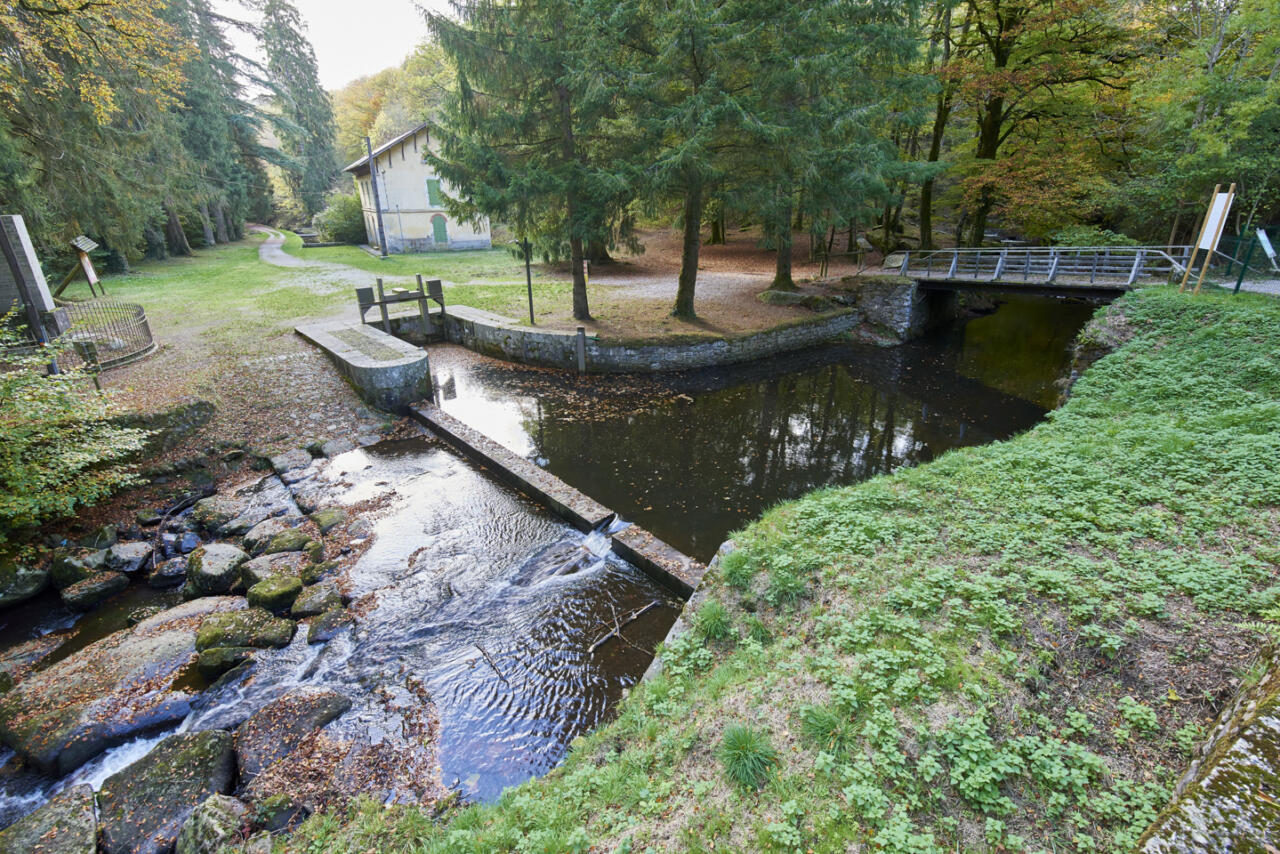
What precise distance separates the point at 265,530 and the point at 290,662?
251cm

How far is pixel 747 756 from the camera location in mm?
2902

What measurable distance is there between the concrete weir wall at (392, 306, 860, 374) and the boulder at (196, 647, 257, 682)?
30.6ft

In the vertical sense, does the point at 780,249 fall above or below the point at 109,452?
above

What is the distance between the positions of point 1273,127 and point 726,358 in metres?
12.9

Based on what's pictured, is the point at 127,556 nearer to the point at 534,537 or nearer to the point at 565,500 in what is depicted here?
the point at 534,537

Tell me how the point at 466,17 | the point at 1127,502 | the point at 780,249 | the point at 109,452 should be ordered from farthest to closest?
the point at 780,249 → the point at 466,17 → the point at 109,452 → the point at 1127,502

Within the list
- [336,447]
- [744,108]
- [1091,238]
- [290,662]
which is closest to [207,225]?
[336,447]

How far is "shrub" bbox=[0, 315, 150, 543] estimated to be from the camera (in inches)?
221

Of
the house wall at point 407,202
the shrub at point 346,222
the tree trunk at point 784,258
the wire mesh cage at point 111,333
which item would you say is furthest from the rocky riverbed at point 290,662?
the shrub at point 346,222

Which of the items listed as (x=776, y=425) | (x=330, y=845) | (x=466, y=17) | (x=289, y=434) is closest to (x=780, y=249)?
(x=776, y=425)

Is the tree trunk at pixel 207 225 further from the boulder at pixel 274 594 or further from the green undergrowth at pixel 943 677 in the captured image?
the green undergrowth at pixel 943 677

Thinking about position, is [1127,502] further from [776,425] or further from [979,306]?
[979,306]

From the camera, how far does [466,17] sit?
11.6m

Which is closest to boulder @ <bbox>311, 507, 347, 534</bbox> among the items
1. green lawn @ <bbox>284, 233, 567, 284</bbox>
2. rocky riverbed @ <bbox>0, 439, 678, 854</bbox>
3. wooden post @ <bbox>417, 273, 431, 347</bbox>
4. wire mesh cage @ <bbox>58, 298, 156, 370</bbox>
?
rocky riverbed @ <bbox>0, 439, 678, 854</bbox>
